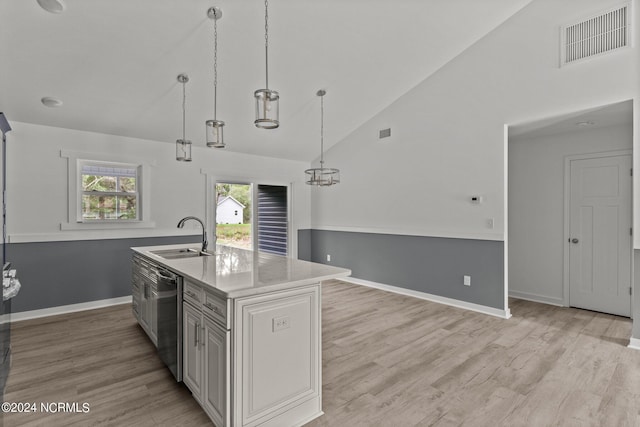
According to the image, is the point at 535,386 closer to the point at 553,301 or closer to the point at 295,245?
the point at 553,301

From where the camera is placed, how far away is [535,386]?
2.50m

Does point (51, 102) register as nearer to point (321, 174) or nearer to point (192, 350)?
point (321, 174)

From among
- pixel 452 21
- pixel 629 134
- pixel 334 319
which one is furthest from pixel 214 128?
pixel 629 134

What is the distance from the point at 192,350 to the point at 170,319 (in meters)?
0.40

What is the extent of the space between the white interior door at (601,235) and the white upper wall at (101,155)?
15.8 ft

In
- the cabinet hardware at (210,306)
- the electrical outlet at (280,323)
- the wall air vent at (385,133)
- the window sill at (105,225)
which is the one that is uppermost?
the wall air vent at (385,133)

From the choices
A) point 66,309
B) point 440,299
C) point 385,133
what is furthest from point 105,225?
point 440,299

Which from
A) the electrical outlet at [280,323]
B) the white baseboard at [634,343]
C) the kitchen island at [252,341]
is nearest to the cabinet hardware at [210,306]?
the kitchen island at [252,341]

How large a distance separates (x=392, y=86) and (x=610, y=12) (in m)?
2.44

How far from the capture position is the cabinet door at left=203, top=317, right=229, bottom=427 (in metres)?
1.83

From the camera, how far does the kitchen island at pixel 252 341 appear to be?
1813mm

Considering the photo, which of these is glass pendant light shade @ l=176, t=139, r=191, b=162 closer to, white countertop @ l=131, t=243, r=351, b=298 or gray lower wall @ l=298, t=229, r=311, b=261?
white countertop @ l=131, t=243, r=351, b=298

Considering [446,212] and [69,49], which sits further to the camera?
[446,212]

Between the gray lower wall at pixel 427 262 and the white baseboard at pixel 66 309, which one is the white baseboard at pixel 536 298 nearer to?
the gray lower wall at pixel 427 262
